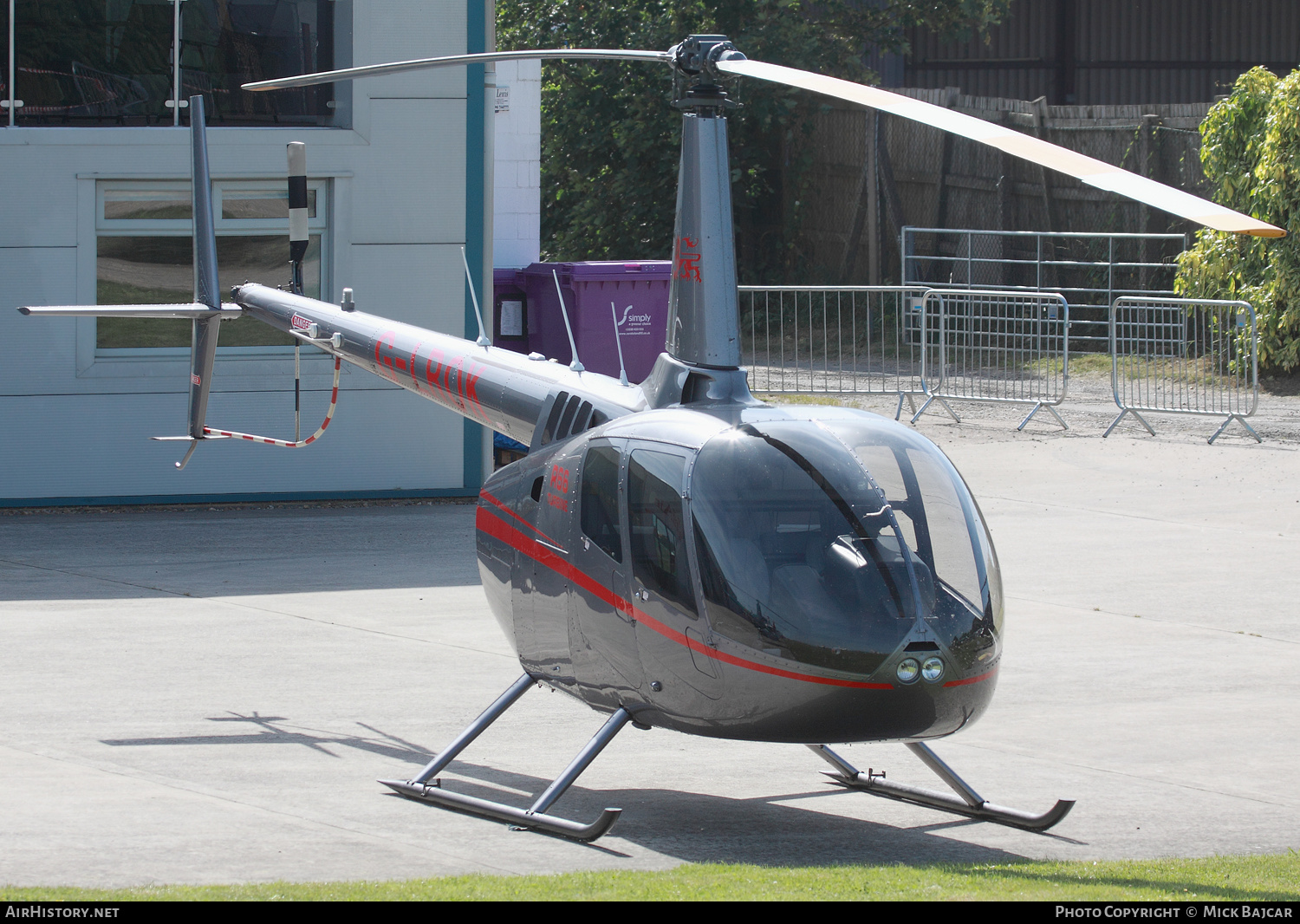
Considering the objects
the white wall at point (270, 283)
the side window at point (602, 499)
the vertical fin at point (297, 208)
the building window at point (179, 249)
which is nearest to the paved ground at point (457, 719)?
the white wall at point (270, 283)

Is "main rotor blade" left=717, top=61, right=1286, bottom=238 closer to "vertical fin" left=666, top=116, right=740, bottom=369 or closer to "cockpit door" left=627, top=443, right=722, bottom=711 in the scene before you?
"vertical fin" left=666, top=116, right=740, bottom=369

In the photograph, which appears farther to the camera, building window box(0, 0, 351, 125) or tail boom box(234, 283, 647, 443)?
building window box(0, 0, 351, 125)

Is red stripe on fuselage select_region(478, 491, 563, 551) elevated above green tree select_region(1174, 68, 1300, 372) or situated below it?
below

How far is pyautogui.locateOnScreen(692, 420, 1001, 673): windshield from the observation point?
532 centimetres

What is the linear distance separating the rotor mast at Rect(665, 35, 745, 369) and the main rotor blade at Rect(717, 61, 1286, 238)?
0.38 metres

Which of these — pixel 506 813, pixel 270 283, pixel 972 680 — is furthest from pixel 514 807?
pixel 270 283

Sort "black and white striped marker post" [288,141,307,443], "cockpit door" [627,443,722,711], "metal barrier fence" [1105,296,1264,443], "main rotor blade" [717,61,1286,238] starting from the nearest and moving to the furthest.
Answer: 1. "main rotor blade" [717,61,1286,238]
2. "cockpit door" [627,443,722,711]
3. "black and white striped marker post" [288,141,307,443]
4. "metal barrier fence" [1105,296,1264,443]

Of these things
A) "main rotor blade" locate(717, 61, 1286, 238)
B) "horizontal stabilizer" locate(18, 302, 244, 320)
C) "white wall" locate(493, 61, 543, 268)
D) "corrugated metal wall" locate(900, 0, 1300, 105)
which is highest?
"corrugated metal wall" locate(900, 0, 1300, 105)

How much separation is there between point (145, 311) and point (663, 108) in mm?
16033

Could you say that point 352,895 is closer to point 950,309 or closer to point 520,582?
point 520,582

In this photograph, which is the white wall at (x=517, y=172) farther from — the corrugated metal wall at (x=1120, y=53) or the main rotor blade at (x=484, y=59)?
the corrugated metal wall at (x=1120, y=53)

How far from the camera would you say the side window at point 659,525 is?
5.59m

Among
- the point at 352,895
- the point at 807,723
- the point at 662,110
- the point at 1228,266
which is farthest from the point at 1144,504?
the point at 662,110

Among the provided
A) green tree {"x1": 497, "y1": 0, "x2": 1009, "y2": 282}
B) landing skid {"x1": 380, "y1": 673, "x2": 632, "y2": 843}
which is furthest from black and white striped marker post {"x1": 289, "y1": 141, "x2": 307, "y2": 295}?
green tree {"x1": 497, "y1": 0, "x2": 1009, "y2": 282}
